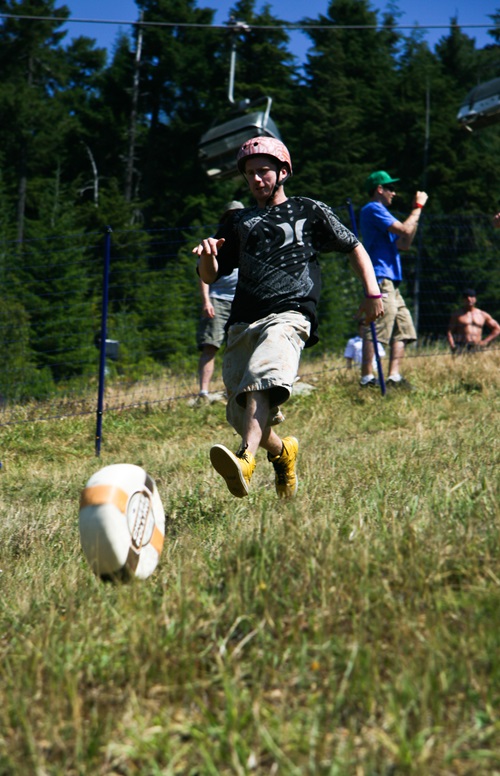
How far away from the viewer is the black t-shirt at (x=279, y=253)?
4.56 m

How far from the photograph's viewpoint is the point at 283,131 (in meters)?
42.8

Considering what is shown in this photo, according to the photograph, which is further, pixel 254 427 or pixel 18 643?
pixel 254 427

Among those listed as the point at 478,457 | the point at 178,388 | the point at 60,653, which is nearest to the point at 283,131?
the point at 178,388

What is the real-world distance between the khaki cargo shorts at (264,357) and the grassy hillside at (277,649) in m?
0.59

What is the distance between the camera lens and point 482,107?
12.4 metres

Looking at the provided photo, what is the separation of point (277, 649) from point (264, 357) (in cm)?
210

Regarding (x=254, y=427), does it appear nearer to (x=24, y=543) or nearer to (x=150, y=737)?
(x=24, y=543)

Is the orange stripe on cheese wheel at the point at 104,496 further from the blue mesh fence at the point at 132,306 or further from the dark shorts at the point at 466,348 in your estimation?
the dark shorts at the point at 466,348

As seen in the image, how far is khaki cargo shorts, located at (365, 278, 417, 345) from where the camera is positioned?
8.92 m

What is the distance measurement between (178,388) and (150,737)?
8215 mm

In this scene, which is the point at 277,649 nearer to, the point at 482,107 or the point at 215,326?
the point at 215,326

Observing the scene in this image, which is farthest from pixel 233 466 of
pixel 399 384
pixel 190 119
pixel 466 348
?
pixel 190 119

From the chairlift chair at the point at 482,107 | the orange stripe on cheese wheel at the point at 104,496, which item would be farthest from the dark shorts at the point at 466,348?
the orange stripe on cheese wheel at the point at 104,496

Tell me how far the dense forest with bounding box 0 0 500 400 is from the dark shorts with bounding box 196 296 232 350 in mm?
28640
